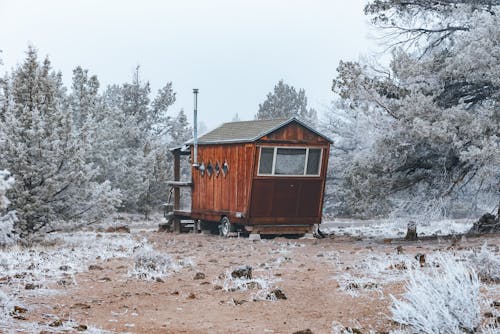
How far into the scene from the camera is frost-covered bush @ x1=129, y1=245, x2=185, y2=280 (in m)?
8.64

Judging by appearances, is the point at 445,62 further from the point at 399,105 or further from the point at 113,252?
the point at 113,252

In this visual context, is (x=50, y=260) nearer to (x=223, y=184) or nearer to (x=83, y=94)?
(x=223, y=184)

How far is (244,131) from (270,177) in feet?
5.99

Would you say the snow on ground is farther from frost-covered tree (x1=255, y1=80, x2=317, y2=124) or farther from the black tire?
frost-covered tree (x1=255, y1=80, x2=317, y2=124)

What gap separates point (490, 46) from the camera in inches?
516

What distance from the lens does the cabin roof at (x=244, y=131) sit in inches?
658

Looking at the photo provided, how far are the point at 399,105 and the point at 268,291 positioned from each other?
8.61m

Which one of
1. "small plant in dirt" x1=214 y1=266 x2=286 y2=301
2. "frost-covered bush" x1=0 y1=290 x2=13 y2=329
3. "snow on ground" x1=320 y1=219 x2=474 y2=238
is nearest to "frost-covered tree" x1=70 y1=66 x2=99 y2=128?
"snow on ground" x1=320 y1=219 x2=474 y2=238

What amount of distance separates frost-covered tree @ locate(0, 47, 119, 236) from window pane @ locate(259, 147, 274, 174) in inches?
158

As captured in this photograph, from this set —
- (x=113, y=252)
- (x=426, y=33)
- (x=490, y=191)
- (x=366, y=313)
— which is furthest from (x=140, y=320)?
(x=426, y=33)

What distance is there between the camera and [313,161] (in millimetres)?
17406

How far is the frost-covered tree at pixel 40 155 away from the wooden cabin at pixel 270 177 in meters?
3.59

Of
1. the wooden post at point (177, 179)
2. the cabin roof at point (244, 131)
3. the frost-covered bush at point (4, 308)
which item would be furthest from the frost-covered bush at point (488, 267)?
the wooden post at point (177, 179)

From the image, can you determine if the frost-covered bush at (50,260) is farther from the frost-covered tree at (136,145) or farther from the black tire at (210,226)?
the frost-covered tree at (136,145)
